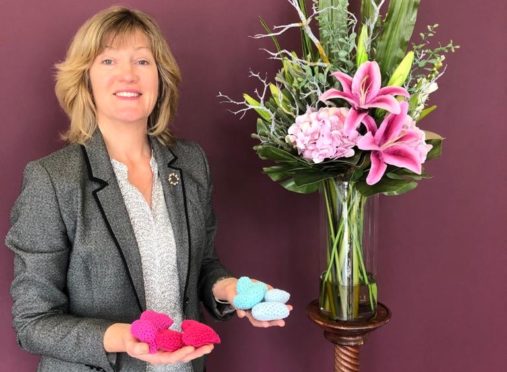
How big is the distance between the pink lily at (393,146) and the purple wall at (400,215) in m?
0.65

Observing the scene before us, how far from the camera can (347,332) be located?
56.1 inches

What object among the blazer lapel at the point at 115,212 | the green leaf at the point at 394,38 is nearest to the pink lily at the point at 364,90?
the green leaf at the point at 394,38

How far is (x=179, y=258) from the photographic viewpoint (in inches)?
56.8

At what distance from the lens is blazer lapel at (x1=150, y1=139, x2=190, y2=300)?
4.75 ft

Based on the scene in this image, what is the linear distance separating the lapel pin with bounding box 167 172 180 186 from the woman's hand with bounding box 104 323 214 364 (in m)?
0.41

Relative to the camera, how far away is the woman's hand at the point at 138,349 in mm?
1108

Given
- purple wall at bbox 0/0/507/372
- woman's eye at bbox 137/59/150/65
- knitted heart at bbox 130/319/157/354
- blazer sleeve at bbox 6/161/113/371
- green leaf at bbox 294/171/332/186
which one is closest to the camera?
knitted heart at bbox 130/319/157/354

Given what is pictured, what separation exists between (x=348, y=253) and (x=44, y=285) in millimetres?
683

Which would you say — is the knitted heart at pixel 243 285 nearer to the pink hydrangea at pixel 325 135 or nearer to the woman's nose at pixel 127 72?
the pink hydrangea at pixel 325 135

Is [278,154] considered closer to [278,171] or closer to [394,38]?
[278,171]

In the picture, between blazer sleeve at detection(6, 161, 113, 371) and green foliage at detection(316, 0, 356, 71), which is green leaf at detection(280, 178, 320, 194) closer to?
green foliage at detection(316, 0, 356, 71)

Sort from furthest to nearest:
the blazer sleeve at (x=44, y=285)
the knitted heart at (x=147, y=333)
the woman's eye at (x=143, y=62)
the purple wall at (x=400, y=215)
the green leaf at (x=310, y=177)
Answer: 1. the purple wall at (x=400, y=215)
2. the woman's eye at (x=143, y=62)
3. the green leaf at (x=310, y=177)
4. the blazer sleeve at (x=44, y=285)
5. the knitted heart at (x=147, y=333)

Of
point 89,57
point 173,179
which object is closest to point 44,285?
point 173,179

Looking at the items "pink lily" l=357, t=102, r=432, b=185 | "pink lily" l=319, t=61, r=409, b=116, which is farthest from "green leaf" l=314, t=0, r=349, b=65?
"pink lily" l=357, t=102, r=432, b=185
